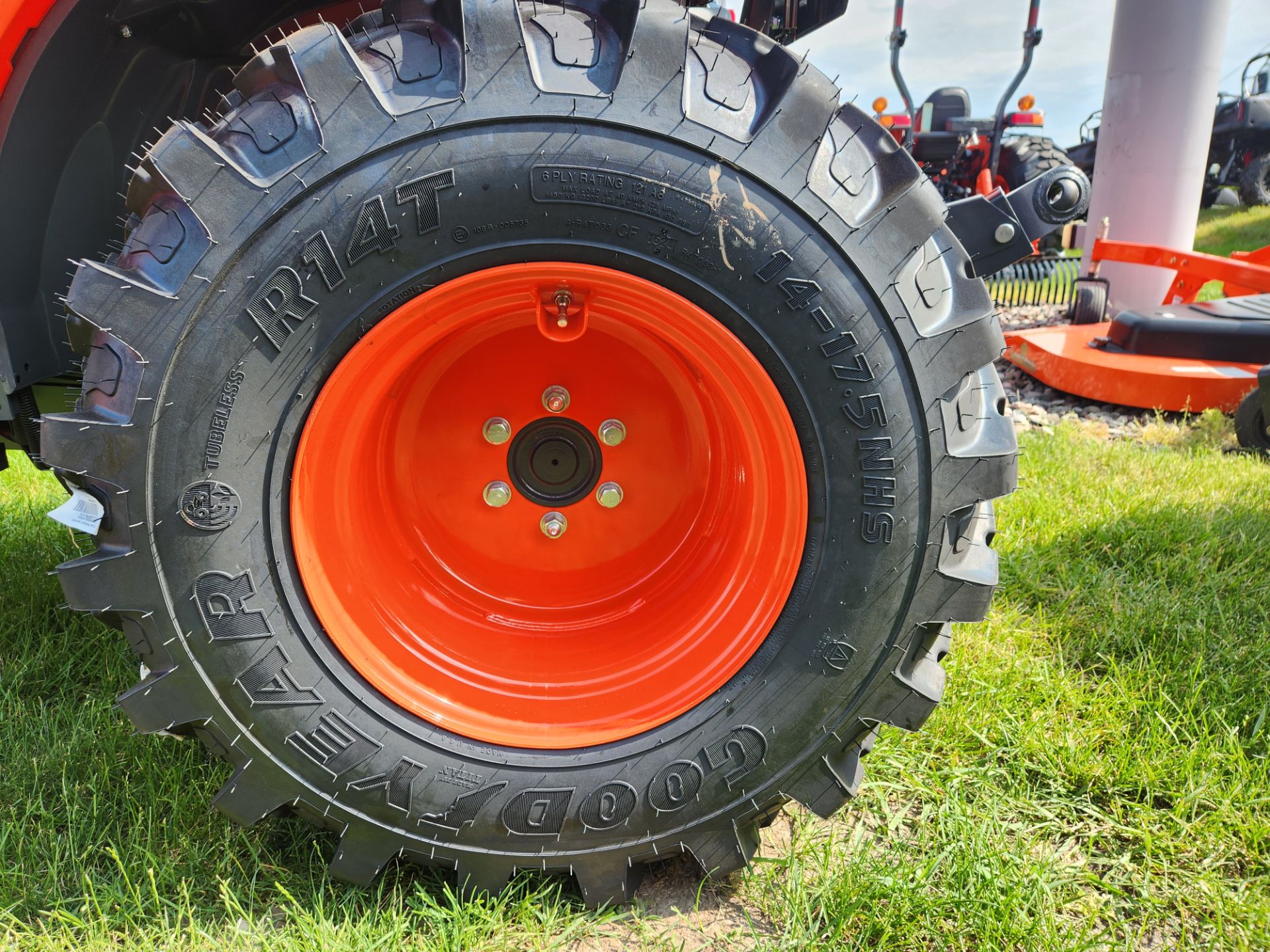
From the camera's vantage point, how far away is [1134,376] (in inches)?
170

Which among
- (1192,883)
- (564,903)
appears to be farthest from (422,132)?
(1192,883)

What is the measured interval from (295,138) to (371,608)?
0.77 m

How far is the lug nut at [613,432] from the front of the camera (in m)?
1.66

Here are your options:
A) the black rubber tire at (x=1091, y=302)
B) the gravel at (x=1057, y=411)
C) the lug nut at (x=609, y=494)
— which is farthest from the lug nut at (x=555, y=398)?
the black rubber tire at (x=1091, y=302)

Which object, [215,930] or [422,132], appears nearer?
[422,132]

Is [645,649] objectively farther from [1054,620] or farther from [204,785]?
[1054,620]

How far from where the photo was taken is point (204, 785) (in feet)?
5.64

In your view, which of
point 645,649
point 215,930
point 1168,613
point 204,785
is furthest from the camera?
point 1168,613

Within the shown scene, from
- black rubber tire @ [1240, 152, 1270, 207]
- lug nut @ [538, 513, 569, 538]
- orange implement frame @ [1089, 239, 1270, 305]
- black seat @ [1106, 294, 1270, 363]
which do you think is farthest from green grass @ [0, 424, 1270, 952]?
black rubber tire @ [1240, 152, 1270, 207]

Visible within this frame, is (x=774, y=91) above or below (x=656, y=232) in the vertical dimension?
above

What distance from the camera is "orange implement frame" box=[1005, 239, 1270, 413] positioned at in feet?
13.7

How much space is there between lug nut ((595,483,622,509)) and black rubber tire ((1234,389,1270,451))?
3318 mm

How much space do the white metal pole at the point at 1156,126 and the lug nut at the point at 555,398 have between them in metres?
6.67

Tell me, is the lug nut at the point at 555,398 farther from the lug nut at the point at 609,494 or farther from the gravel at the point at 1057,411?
the gravel at the point at 1057,411
